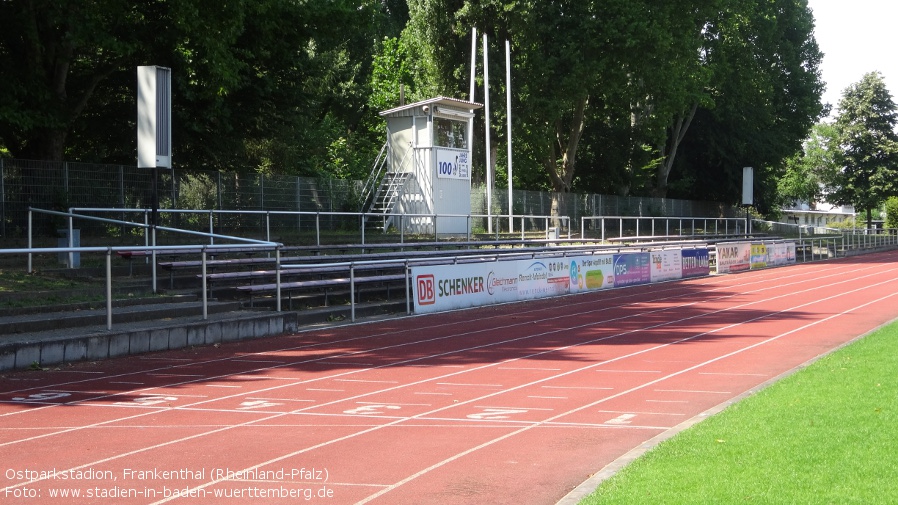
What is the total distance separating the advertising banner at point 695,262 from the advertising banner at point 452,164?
8789 mm

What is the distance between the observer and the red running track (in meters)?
7.10

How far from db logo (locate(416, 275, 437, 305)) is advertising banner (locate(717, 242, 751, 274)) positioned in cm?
1954

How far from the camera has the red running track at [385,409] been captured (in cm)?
710

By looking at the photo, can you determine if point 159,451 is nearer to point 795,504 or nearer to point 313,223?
point 795,504

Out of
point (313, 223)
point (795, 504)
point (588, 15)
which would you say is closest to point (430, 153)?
point (313, 223)

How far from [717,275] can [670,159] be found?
82.2 feet

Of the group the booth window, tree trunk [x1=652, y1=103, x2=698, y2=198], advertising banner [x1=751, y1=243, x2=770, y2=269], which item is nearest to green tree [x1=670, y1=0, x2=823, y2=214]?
tree trunk [x1=652, y1=103, x2=698, y2=198]

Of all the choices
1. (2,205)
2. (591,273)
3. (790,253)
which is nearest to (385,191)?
(591,273)

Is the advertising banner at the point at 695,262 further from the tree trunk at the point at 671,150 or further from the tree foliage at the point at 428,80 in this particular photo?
the tree trunk at the point at 671,150

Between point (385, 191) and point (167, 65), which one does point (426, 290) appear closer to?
point (167, 65)

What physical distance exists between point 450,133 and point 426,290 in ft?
42.9

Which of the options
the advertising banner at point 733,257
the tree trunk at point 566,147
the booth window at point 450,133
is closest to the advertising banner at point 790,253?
the advertising banner at point 733,257

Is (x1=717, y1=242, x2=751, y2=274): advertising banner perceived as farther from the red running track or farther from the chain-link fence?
the red running track

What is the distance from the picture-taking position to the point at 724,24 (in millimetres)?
53344
